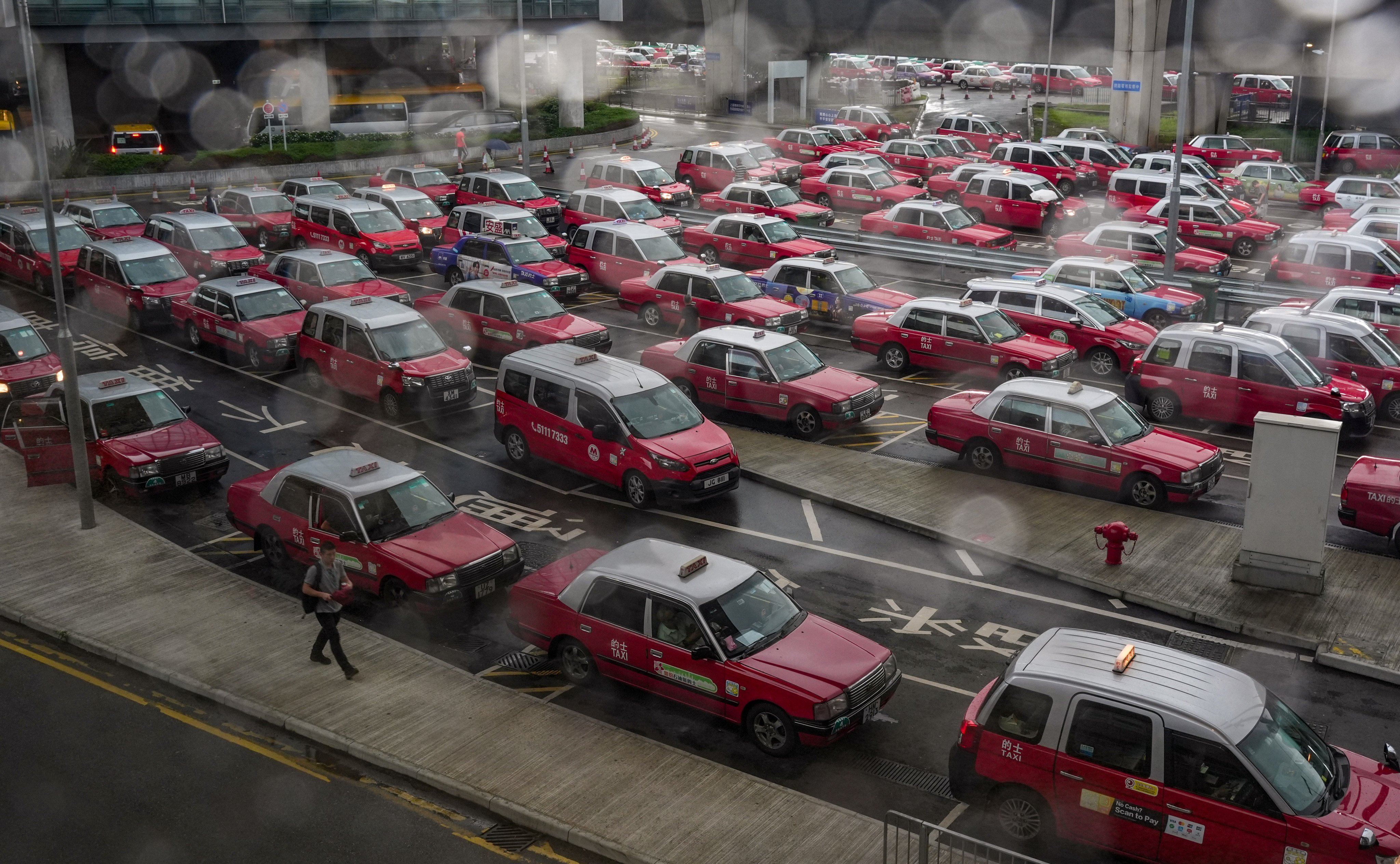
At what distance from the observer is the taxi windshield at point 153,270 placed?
28.0 m

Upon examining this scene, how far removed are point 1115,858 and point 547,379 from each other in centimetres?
1177

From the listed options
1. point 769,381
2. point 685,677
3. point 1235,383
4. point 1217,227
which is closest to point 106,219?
point 769,381

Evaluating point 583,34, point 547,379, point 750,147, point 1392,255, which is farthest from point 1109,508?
point 583,34

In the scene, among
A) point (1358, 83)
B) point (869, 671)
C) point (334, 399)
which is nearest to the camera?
point (869, 671)

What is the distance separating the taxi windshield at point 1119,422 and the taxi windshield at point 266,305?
1630 centimetres

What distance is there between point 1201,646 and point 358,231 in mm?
25154

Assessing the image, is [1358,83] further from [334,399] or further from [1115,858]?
[1115,858]

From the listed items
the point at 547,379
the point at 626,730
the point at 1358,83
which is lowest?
the point at 626,730

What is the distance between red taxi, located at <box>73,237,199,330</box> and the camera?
27625 millimetres

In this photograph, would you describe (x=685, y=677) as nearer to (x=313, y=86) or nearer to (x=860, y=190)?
(x=860, y=190)

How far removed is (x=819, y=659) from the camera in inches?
472

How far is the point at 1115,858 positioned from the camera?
389 inches

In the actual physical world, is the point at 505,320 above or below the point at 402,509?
above

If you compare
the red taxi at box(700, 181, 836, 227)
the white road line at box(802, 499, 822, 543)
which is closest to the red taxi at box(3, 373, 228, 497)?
the white road line at box(802, 499, 822, 543)
